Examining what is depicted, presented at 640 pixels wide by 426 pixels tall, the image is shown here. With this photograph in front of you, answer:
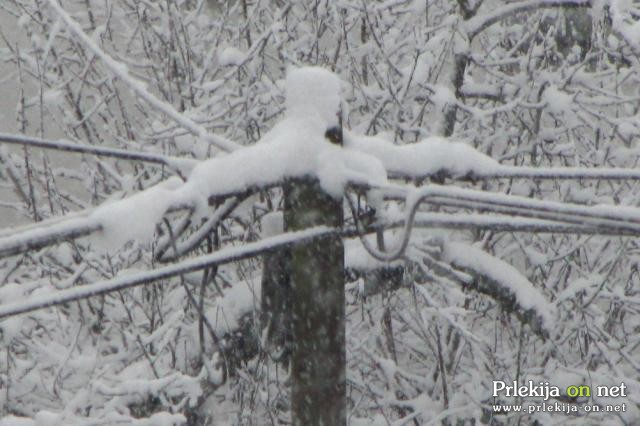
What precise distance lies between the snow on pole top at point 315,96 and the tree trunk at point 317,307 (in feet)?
0.77

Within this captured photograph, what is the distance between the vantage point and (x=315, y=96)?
2.96 meters

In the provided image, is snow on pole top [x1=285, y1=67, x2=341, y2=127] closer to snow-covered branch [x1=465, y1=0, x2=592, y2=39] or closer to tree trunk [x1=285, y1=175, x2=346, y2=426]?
tree trunk [x1=285, y1=175, x2=346, y2=426]

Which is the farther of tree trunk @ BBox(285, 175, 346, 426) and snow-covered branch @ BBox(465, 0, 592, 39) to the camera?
snow-covered branch @ BBox(465, 0, 592, 39)

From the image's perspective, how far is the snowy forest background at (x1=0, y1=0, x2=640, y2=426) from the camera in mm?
5977

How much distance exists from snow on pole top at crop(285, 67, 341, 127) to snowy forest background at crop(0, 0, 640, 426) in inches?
95.0

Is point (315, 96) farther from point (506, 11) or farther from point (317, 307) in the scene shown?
point (506, 11)

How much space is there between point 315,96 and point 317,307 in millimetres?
652

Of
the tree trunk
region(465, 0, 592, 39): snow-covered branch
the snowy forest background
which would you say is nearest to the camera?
the tree trunk

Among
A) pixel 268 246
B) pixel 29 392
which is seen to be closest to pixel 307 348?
pixel 268 246

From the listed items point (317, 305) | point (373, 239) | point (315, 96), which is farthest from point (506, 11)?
point (317, 305)

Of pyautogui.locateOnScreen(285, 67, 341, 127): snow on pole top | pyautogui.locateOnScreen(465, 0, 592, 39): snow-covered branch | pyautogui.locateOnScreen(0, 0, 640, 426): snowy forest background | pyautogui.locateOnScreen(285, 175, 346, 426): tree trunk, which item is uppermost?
pyautogui.locateOnScreen(465, 0, 592, 39): snow-covered branch

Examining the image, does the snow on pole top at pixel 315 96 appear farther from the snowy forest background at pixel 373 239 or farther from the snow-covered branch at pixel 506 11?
the snow-covered branch at pixel 506 11

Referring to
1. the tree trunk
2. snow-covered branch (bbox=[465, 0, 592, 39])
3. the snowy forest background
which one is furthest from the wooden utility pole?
snow-covered branch (bbox=[465, 0, 592, 39])

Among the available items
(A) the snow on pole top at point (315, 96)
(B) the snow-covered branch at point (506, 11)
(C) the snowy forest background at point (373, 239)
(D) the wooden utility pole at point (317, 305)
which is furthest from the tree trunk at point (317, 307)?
(B) the snow-covered branch at point (506, 11)
